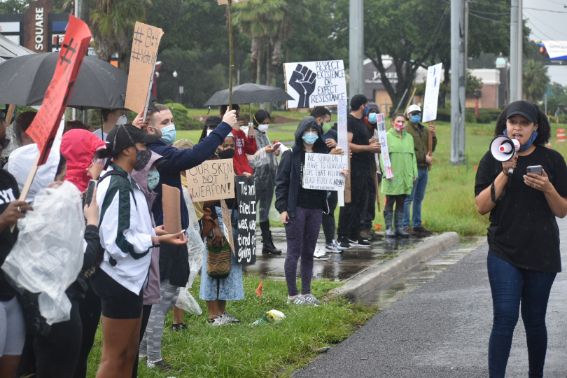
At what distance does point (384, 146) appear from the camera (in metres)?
14.9

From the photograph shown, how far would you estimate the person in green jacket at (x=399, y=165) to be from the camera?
49.3 feet

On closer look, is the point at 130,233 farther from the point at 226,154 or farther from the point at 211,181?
the point at 226,154

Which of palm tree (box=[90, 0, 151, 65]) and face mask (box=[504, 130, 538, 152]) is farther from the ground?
palm tree (box=[90, 0, 151, 65])

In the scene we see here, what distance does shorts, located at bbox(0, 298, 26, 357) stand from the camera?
16.0 feet

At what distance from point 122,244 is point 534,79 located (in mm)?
120181

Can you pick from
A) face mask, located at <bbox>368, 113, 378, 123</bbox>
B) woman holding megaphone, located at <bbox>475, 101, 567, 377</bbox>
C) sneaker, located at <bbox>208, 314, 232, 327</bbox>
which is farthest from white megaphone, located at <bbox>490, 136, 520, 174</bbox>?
face mask, located at <bbox>368, 113, 378, 123</bbox>

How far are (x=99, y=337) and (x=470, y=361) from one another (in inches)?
109

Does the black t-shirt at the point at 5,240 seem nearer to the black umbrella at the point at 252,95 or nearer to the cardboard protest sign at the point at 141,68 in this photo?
the cardboard protest sign at the point at 141,68

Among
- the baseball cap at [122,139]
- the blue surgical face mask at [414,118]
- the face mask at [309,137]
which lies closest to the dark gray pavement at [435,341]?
the face mask at [309,137]

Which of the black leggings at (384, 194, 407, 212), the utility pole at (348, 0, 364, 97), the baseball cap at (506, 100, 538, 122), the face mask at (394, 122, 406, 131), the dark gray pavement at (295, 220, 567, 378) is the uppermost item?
the utility pole at (348, 0, 364, 97)

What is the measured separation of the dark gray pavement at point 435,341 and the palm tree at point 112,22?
92.4 feet

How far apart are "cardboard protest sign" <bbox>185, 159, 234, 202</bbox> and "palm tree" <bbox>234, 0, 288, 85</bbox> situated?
199 feet

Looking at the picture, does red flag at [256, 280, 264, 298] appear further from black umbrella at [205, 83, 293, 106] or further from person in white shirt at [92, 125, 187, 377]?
black umbrella at [205, 83, 293, 106]

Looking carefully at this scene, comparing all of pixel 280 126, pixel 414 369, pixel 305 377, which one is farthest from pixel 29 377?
pixel 280 126
